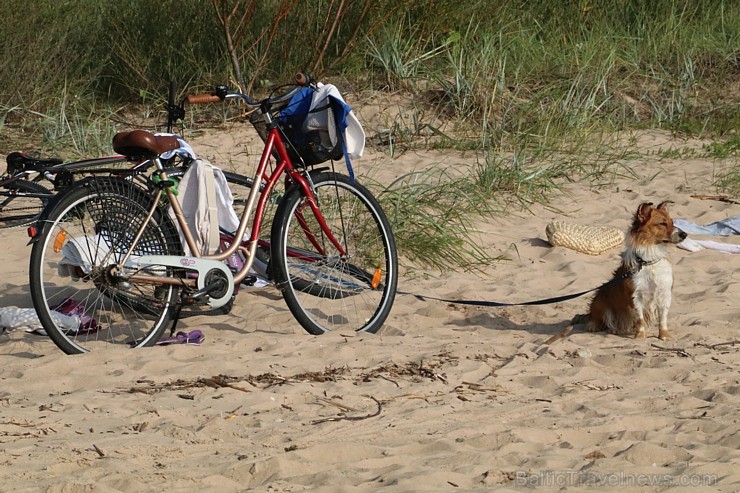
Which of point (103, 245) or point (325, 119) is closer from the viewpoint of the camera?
point (103, 245)

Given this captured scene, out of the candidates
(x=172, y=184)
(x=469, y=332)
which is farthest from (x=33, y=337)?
(x=469, y=332)

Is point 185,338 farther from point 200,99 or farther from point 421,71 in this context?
point 421,71

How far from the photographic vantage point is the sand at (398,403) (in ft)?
11.1

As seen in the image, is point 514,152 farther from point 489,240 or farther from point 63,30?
point 63,30

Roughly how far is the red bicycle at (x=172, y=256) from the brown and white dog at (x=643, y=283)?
1.17m

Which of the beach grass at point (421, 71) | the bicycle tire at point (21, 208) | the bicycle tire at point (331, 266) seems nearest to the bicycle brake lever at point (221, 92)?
the bicycle tire at point (331, 266)

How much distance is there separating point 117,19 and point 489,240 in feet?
16.4

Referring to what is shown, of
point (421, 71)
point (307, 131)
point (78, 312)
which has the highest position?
point (307, 131)

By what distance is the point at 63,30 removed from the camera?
33.8 feet

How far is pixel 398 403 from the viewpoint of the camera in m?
4.25

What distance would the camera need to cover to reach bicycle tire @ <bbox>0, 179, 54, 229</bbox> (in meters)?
7.11

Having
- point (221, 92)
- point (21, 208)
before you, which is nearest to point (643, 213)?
point (221, 92)

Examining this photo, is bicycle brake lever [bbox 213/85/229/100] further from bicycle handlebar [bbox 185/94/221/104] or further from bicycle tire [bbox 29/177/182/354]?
bicycle tire [bbox 29/177/182/354]

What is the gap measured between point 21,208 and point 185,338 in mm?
2617
